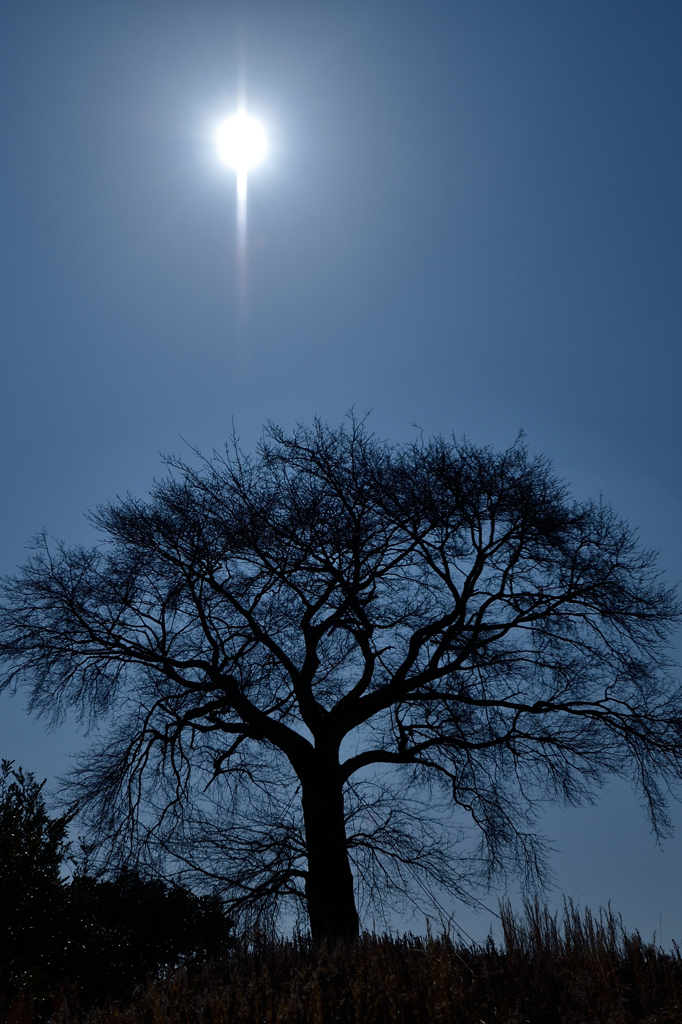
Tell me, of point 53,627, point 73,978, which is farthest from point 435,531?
point 73,978

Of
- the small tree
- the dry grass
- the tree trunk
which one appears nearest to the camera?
the dry grass

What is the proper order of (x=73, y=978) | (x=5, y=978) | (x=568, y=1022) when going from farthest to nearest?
(x=73, y=978) < (x=5, y=978) < (x=568, y=1022)

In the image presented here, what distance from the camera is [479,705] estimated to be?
12.9 metres

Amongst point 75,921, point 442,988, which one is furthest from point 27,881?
point 442,988

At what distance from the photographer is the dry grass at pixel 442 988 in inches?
217

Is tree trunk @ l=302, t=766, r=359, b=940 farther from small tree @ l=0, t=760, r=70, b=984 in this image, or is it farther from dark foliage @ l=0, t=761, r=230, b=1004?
small tree @ l=0, t=760, r=70, b=984

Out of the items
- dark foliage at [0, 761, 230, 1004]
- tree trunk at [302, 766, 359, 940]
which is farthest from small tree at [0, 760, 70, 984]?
tree trunk at [302, 766, 359, 940]

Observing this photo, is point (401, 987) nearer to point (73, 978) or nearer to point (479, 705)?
point (73, 978)

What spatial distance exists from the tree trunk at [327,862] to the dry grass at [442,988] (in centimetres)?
419

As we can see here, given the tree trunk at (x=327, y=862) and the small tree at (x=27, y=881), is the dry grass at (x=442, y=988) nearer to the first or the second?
the small tree at (x=27, y=881)

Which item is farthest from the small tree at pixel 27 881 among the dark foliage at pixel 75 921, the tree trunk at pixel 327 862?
the tree trunk at pixel 327 862

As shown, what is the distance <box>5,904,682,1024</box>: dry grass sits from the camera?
5512mm

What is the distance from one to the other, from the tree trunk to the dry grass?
4.19 m

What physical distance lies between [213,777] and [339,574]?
4664mm
